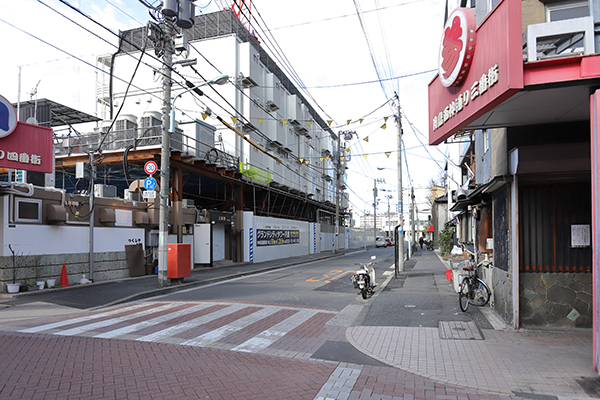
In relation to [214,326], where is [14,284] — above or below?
above

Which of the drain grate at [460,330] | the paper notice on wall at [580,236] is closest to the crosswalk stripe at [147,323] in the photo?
the drain grate at [460,330]

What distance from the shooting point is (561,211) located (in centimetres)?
794

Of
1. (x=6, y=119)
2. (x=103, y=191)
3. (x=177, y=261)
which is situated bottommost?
(x=177, y=261)

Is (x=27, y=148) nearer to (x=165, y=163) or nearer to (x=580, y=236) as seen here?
(x=165, y=163)

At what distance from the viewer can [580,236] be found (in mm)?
7816

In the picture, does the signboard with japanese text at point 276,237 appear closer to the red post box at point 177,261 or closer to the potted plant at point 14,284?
the red post box at point 177,261

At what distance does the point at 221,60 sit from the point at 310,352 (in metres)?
26.4

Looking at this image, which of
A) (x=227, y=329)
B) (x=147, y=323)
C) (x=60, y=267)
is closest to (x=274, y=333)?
(x=227, y=329)

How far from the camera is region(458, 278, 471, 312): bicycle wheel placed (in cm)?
981

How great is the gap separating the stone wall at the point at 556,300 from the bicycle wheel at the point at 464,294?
182 cm

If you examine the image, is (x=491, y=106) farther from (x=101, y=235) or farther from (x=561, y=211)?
(x=101, y=235)

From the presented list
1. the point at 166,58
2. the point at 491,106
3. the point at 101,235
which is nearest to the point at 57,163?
the point at 101,235

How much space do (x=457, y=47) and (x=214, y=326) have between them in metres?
6.97

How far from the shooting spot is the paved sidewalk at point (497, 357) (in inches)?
210
